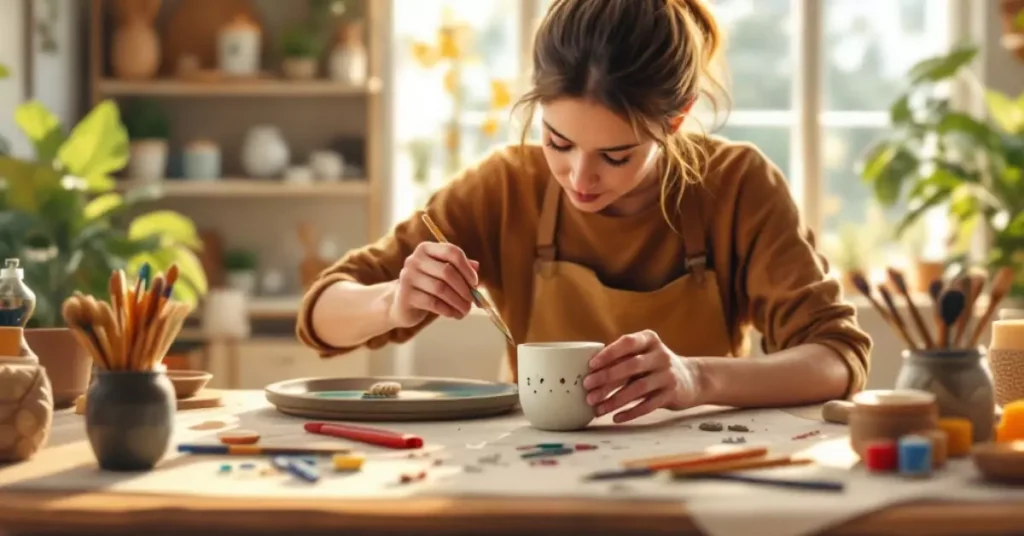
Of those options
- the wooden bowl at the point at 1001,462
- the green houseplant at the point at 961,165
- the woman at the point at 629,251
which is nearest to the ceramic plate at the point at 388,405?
the woman at the point at 629,251

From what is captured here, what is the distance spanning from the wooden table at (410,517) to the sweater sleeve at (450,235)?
0.88 metres

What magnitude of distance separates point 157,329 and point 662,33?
0.80 m

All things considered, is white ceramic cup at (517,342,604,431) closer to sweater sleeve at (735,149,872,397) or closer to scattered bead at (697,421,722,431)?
scattered bead at (697,421,722,431)

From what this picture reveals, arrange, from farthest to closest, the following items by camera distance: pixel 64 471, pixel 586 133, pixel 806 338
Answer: pixel 806 338 → pixel 586 133 → pixel 64 471

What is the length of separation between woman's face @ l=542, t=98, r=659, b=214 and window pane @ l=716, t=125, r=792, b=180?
2921 millimetres

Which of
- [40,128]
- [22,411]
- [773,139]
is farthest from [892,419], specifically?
[773,139]

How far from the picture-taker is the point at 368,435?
1297mm

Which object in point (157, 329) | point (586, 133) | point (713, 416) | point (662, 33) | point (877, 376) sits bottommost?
point (877, 376)

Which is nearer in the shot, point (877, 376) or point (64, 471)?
point (64, 471)

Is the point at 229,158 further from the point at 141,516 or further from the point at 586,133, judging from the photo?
the point at 141,516

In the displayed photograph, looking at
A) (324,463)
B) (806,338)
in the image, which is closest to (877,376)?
(806,338)

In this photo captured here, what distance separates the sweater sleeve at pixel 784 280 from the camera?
1.72 meters

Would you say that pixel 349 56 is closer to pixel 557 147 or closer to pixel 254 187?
pixel 254 187

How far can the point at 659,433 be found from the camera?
136 cm
